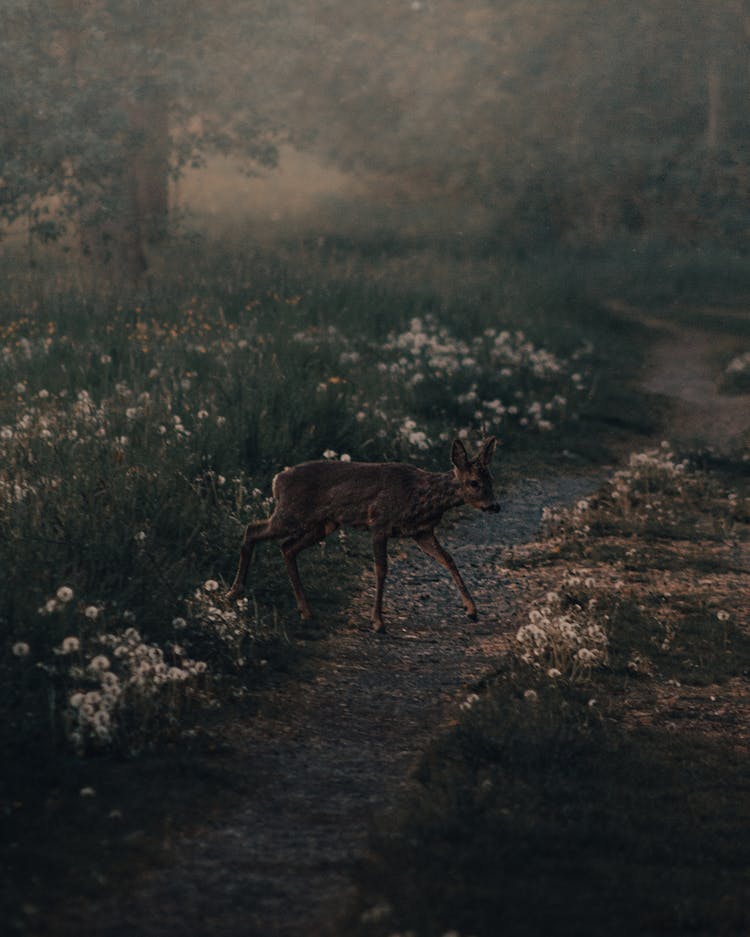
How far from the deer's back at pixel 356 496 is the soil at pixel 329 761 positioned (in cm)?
93

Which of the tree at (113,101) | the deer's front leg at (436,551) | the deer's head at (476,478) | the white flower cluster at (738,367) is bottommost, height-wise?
the white flower cluster at (738,367)

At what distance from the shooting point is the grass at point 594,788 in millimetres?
4367

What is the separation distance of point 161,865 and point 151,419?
→ 6102 mm

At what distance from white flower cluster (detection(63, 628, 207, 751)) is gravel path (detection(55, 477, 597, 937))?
50 cm

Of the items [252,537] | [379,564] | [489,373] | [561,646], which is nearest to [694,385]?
[489,373]

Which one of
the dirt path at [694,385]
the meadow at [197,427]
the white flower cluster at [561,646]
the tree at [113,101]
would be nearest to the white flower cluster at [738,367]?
the dirt path at [694,385]

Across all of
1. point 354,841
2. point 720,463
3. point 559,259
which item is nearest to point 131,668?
point 354,841

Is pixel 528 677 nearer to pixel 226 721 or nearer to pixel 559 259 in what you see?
pixel 226 721

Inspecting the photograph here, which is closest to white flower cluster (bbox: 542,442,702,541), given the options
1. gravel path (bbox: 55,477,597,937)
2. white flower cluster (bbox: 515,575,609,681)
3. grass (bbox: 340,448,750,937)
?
grass (bbox: 340,448,750,937)

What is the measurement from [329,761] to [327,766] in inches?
2.7

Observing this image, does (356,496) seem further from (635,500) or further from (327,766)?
(635,500)

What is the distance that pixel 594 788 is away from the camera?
5613 millimetres

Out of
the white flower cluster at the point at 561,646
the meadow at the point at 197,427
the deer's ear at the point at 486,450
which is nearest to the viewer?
the meadow at the point at 197,427

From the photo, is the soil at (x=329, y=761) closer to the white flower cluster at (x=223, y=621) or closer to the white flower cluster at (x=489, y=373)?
the white flower cluster at (x=223, y=621)
